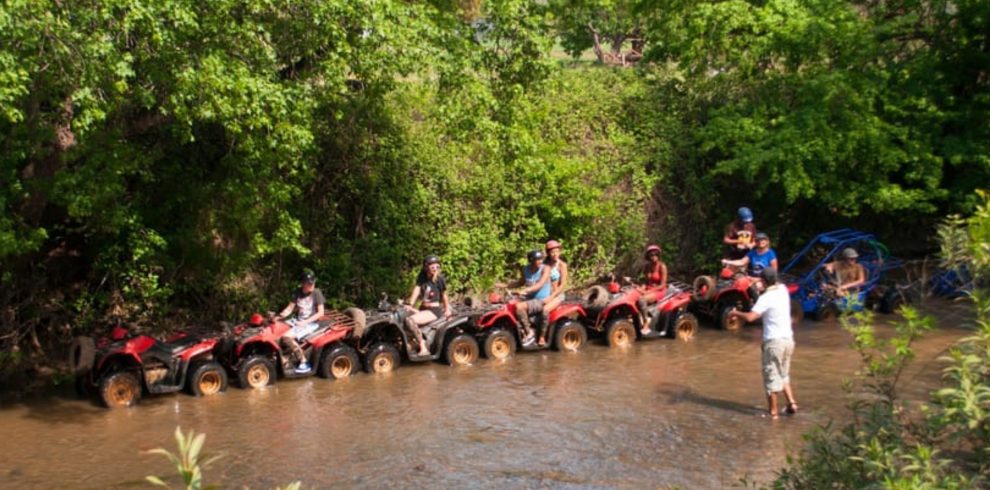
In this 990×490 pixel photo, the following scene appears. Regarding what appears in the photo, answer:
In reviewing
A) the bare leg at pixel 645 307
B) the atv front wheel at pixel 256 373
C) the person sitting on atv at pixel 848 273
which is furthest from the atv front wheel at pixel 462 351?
the person sitting on atv at pixel 848 273

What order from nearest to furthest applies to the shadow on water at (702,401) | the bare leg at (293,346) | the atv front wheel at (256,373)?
the shadow on water at (702,401)
the atv front wheel at (256,373)
the bare leg at (293,346)

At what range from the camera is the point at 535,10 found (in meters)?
15.1

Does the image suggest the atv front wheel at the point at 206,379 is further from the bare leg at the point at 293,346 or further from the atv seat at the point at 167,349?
the bare leg at the point at 293,346

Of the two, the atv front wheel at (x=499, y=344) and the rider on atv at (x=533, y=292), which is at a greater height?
the rider on atv at (x=533, y=292)

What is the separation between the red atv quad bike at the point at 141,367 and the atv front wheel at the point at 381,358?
192cm

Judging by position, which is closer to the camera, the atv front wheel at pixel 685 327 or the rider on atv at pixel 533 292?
the rider on atv at pixel 533 292

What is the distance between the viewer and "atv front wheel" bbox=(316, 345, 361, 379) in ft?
46.6

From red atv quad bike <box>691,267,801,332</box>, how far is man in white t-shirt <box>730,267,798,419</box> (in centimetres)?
490

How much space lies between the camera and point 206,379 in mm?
13523

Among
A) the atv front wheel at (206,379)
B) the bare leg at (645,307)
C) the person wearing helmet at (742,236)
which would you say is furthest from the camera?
the person wearing helmet at (742,236)

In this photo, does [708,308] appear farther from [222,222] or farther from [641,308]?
[222,222]

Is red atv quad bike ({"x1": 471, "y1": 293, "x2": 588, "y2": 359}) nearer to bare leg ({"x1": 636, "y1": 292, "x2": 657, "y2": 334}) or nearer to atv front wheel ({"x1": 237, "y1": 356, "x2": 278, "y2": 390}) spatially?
bare leg ({"x1": 636, "y1": 292, "x2": 657, "y2": 334})

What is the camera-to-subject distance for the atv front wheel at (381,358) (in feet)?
47.5

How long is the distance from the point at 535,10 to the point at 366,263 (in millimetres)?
5127
